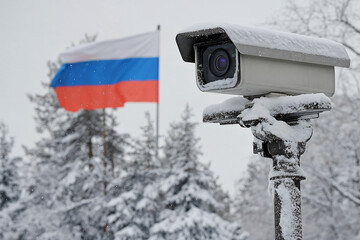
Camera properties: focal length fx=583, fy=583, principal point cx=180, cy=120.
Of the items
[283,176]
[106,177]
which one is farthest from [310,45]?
[106,177]

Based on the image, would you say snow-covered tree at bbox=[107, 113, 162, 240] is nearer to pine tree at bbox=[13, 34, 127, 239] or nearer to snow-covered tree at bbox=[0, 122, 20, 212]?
pine tree at bbox=[13, 34, 127, 239]

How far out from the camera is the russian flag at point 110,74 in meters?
15.2

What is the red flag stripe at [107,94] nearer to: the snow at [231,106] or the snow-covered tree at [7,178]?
the snow-covered tree at [7,178]

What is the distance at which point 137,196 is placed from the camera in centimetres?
1648

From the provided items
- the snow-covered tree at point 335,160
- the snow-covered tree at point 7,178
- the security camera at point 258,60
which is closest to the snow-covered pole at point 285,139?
the security camera at point 258,60

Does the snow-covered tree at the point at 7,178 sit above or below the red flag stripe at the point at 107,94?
below

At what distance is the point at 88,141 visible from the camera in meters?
19.7

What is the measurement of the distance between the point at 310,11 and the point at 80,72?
665cm

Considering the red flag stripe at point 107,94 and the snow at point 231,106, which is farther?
the red flag stripe at point 107,94

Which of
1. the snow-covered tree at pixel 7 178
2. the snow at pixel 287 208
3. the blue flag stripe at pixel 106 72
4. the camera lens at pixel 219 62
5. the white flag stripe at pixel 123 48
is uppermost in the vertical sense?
the white flag stripe at pixel 123 48

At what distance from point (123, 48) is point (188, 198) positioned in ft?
15.1

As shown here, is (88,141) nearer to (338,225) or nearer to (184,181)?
(184,181)

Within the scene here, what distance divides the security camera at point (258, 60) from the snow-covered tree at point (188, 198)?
1282cm

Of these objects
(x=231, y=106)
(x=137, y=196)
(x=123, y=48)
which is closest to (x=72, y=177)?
(x=137, y=196)
